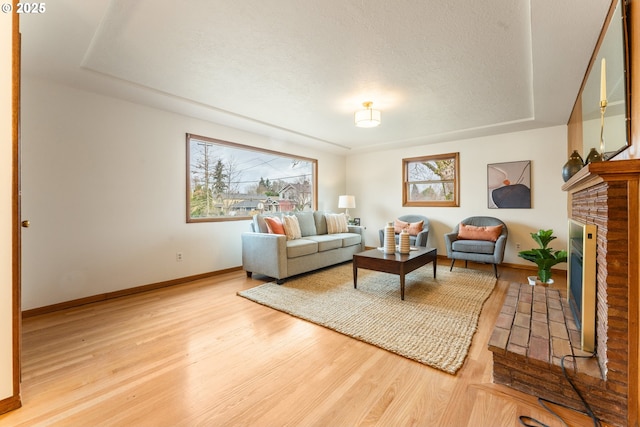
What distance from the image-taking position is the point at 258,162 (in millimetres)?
4621

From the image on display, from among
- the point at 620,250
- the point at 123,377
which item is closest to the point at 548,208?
the point at 620,250

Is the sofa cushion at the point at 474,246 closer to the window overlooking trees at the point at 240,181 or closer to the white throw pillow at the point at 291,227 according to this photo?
the white throw pillow at the point at 291,227

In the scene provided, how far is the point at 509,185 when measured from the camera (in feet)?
14.3

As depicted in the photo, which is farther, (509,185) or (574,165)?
(509,185)

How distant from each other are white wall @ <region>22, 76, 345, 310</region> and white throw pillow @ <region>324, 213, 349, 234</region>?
1.93m

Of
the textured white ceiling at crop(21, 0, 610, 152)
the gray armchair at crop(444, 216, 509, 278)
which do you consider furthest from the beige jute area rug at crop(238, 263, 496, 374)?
the textured white ceiling at crop(21, 0, 610, 152)

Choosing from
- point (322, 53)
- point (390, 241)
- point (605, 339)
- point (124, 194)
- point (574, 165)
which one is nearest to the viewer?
point (605, 339)

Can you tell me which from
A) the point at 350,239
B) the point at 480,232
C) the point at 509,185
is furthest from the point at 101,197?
the point at 509,185

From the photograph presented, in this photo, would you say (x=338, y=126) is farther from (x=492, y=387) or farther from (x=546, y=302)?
(x=492, y=387)

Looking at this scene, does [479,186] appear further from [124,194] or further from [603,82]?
[124,194]

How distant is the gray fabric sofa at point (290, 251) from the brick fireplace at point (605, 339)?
2381 mm

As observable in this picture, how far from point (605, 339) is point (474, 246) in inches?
107

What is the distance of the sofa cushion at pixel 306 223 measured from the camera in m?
4.48

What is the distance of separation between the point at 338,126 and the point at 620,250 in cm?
347
